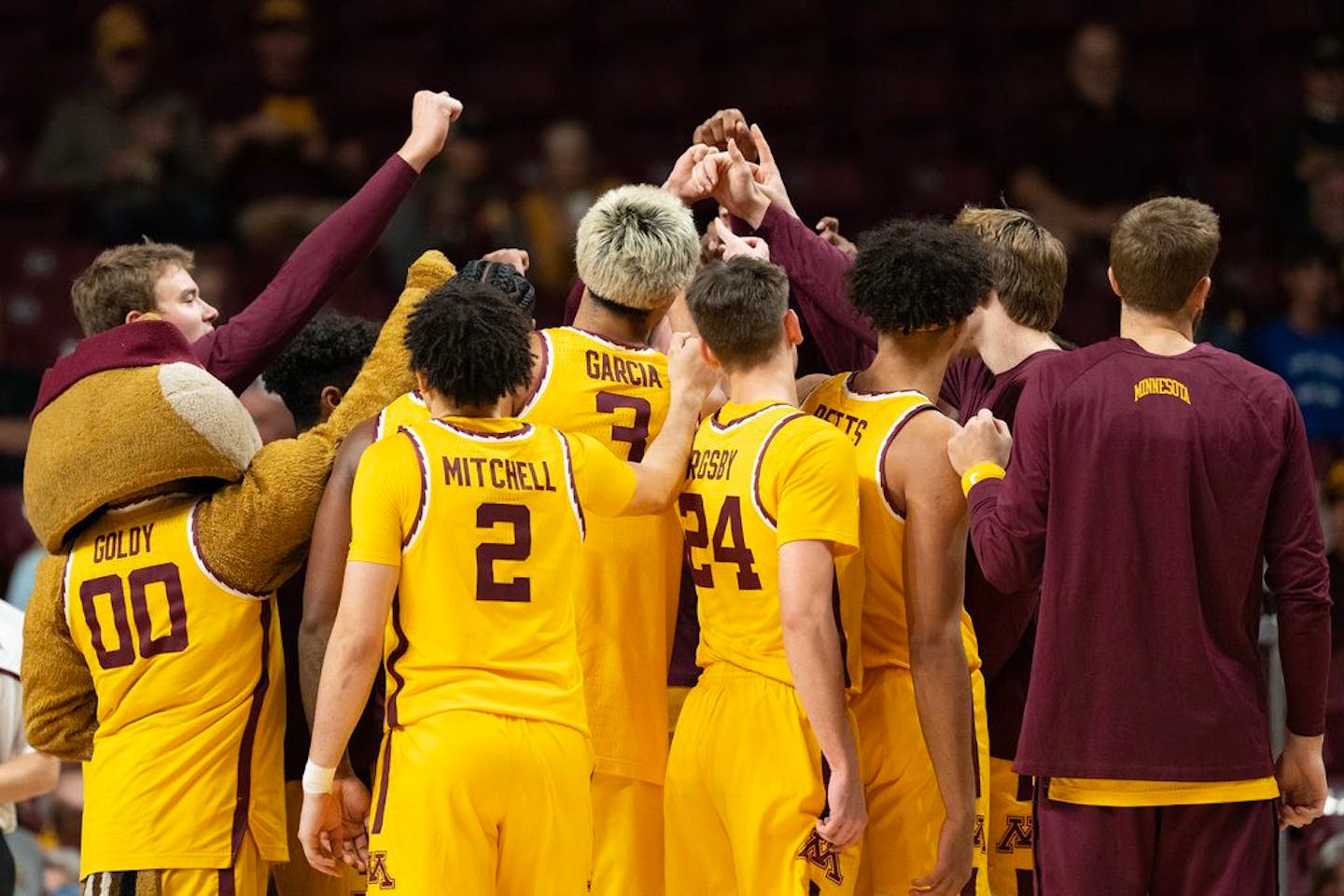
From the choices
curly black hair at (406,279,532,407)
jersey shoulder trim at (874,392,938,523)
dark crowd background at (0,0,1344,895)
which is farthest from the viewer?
dark crowd background at (0,0,1344,895)

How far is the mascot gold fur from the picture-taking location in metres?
4.43

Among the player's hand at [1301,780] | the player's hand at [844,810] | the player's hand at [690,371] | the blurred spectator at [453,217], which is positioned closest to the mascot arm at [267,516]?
the player's hand at [690,371]

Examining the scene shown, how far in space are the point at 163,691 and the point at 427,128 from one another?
1.68 meters

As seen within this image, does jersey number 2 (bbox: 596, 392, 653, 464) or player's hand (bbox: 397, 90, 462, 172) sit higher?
player's hand (bbox: 397, 90, 462, 172)

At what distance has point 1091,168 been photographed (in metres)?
10.6

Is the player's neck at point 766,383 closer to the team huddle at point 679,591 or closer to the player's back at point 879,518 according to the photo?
the team huddle at point 679,591

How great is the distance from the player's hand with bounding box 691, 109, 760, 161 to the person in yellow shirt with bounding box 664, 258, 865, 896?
101cm

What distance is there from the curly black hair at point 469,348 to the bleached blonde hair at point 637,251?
53 centimetres

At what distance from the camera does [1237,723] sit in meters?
4.11

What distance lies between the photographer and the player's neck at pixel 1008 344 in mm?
5199

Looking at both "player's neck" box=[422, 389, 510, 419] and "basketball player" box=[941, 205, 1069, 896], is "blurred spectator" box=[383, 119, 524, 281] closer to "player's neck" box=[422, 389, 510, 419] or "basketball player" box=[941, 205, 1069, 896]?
"basketball player" box=[941, 205, 1069, 896]

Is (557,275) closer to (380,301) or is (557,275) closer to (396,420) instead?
(380,301)

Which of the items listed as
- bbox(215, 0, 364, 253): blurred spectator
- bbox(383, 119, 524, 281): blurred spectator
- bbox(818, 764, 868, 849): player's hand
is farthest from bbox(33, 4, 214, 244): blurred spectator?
bbox(818, 764, 868, 849): player's hand

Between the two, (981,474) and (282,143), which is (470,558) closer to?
(981,474)
